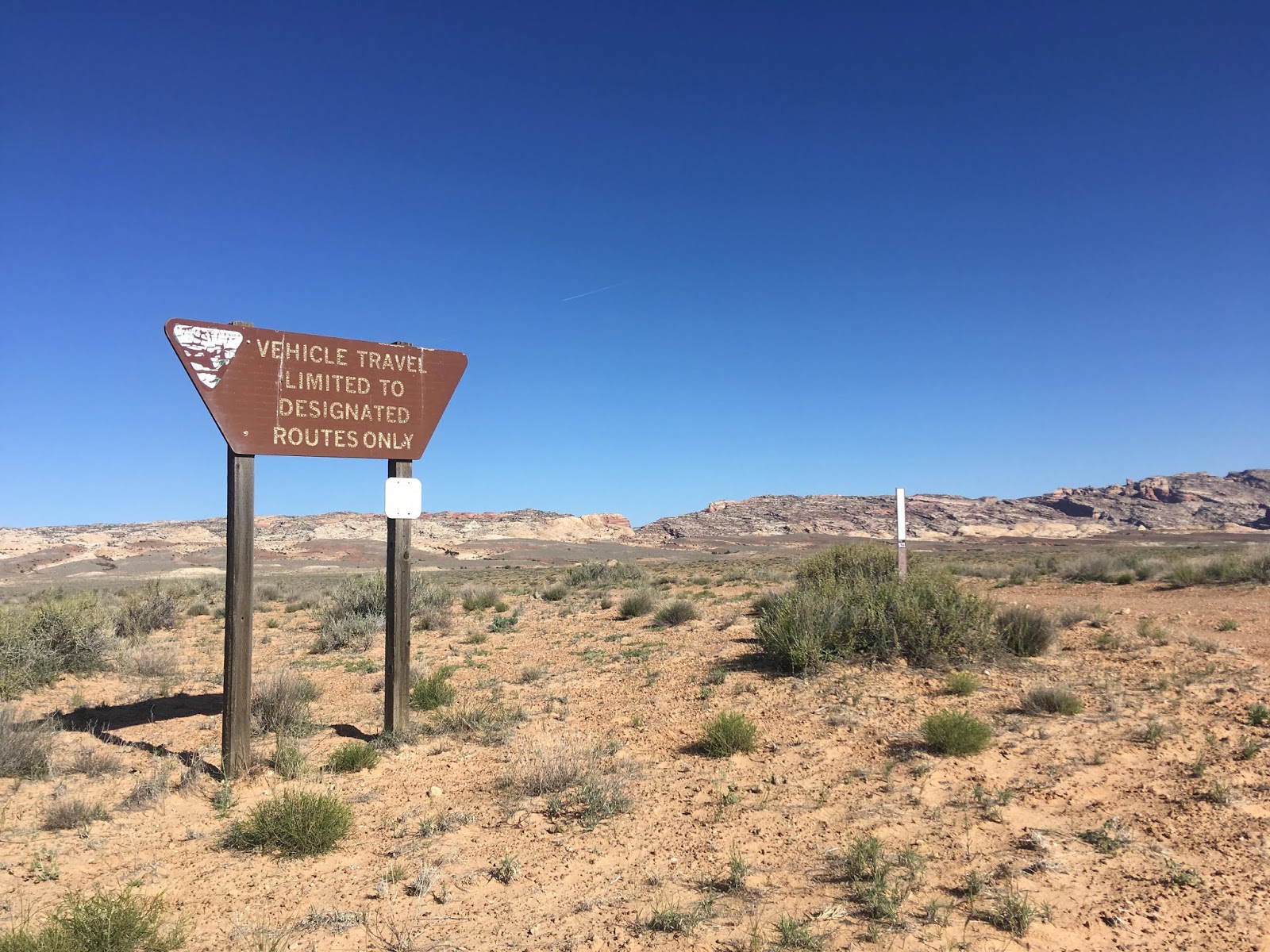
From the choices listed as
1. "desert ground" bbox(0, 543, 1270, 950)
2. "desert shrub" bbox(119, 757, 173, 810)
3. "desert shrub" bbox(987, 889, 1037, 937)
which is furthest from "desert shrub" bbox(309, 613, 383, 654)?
"desert shrub" bbox(987, 889, 1037, 937)

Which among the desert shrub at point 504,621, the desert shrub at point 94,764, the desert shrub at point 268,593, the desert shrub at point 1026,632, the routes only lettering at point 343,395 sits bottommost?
the desert shrub at point 268,593

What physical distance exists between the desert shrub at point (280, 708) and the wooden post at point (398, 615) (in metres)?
0.98

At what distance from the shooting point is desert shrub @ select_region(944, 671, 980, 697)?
7.16 meters

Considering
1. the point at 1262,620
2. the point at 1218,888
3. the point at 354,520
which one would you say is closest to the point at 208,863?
the point at 1218,888

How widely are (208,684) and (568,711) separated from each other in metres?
5.26

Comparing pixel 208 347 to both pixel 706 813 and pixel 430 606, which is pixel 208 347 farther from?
pixel 430 606

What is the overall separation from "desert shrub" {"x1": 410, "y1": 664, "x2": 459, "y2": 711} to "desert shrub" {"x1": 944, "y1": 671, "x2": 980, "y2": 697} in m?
5.21

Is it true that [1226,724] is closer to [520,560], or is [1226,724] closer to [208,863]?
[208,863]

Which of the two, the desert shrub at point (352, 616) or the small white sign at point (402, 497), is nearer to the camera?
the small white sign at point (402, 497)

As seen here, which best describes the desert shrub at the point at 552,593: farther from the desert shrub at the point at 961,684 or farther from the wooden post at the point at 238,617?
the wooden post at the point at 238,617

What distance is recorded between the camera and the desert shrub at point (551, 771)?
531 centimetres

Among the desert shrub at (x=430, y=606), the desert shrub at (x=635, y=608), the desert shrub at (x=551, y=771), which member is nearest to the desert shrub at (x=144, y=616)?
the desert shrub at (x=430, y=606)

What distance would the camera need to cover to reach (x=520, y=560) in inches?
2445

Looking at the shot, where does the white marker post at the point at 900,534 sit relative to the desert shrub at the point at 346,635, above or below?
above
